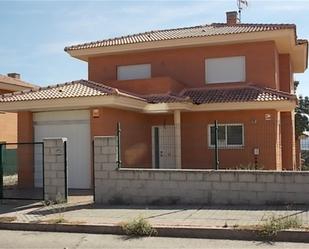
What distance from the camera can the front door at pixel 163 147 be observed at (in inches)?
709

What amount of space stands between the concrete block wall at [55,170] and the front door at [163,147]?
5.29 meters

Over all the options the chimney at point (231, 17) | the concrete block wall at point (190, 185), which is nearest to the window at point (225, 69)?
the chimney at point (231, 17)

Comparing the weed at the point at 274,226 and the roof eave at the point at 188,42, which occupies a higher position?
the roof eave at the point at 188,42

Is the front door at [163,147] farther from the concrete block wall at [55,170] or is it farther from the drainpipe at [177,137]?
the concrete block wall at [55,170]

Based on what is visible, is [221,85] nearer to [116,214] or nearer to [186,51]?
[186,51]

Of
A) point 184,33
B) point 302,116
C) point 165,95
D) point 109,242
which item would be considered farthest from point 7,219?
point 302,116

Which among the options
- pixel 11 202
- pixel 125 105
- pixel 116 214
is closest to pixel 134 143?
pixel 125 105

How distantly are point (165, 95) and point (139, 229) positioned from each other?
1056cm

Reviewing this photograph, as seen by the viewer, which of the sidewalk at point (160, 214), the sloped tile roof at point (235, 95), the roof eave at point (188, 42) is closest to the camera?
the sidewalk at point (160, 214)

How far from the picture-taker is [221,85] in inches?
818

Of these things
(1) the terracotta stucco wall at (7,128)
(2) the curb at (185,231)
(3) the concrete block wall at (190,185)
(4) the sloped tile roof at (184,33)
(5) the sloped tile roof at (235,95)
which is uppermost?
(4) the sloped tile roof at (184,33)

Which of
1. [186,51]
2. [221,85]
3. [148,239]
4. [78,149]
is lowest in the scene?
[148,239]

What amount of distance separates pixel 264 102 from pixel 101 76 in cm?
816

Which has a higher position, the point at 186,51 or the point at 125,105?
the point at 186,51
